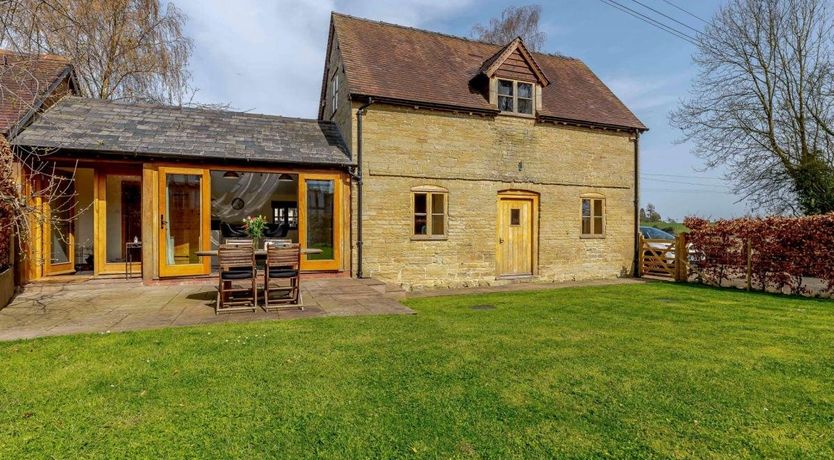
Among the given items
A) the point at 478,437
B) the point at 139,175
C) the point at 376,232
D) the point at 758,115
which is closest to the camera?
the point at 478,437

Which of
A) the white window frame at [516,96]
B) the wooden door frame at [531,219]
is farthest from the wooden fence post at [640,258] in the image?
the white window frame at [516,96]

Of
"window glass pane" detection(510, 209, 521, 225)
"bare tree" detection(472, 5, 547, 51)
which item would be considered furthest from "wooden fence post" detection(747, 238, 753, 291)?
"bare tree" detection(472, 5, 547, 51)

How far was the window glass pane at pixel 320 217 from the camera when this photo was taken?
10633 millimetres

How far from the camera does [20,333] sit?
5445 millimetres

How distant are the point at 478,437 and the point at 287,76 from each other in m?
17.8

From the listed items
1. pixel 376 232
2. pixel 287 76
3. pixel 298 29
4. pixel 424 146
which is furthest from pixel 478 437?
pixel 287 76

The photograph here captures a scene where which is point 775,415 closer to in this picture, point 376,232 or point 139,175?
point 376,232

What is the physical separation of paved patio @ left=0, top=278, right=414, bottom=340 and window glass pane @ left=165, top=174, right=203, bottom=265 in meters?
0.88

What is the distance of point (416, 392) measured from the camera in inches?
151

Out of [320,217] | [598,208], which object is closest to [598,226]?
[598,208]

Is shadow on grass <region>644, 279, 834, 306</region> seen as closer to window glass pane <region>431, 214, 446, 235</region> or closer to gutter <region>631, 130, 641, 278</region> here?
gutter <region>631, 130, 641, 278</region>

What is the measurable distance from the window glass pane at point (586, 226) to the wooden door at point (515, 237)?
6.87 ft

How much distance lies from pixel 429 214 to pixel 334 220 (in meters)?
2.80

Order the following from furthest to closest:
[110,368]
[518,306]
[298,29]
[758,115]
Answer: [758,115]
[298,29]
[518,306]
[110,368]
